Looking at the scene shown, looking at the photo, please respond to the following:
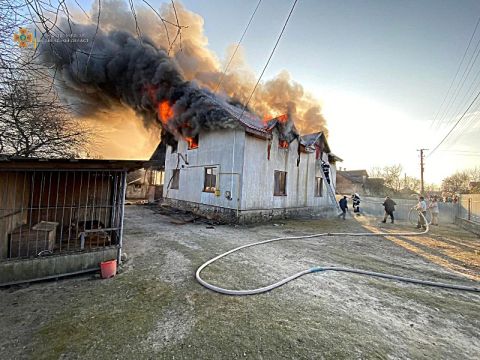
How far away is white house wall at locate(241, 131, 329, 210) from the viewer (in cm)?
1076

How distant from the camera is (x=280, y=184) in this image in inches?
500

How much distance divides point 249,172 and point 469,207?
44.0 feet

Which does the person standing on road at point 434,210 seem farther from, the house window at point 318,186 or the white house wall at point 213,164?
the white house wall at point 213,164

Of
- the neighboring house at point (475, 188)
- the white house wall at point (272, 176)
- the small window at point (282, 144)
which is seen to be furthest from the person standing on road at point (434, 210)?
the neighboring house at point (475, 188)

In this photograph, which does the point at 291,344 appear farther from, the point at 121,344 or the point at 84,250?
the point at 84,250

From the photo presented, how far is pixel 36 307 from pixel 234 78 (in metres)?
14.0

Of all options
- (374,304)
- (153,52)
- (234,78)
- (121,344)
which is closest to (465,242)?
(374,304)

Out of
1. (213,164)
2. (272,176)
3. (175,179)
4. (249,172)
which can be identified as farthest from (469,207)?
(175,179)

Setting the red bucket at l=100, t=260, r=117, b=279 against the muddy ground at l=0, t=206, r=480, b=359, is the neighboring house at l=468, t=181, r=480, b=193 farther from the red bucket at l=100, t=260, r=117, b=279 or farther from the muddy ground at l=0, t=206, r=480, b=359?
the red bucket at l=100, t=260, r=117, b=279

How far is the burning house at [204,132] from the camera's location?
1071cm

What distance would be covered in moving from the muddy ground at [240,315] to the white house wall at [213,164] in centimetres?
549

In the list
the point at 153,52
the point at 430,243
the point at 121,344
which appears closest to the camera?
the point at 121,344

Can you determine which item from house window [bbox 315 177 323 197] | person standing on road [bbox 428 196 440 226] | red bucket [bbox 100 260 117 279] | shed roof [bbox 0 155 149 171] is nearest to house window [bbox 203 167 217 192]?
shed roof [bbox 0 155 149 171]

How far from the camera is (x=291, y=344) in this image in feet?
8.52
